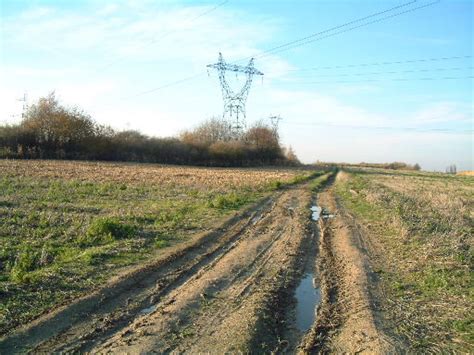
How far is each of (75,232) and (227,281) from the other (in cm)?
513

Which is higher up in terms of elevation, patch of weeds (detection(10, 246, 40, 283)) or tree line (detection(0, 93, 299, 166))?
tree line (detection(0, 93, 299, 166))

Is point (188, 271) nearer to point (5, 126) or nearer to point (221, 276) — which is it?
point (221, 276)

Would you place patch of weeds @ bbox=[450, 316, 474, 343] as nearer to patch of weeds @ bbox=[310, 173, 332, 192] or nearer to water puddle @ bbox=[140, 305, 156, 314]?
water puddle @ bbox=[140, 305, 156, 314]

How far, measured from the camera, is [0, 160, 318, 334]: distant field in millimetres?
7910

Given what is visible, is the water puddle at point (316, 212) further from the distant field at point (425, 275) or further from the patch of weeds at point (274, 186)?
the patch of weeds at point (274, 186)

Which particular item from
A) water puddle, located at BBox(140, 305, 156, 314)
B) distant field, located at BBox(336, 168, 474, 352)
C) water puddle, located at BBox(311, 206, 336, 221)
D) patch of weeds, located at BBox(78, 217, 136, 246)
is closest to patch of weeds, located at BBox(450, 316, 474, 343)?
distant field, located at BBox(336, 168, 474, 352)

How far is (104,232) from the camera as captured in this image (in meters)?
12.0

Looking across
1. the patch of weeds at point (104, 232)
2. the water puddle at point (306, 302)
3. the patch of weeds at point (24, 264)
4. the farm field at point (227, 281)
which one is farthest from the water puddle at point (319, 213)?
the patch of weeds at point (24, 264)

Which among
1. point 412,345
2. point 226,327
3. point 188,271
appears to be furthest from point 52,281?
point 412,345

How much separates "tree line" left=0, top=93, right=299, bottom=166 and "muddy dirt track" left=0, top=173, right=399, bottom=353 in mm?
43909

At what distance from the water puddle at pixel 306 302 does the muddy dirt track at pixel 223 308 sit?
0.09m

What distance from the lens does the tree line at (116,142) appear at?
52.1m

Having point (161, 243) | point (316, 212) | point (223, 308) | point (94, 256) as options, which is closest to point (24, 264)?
point (94, 256)

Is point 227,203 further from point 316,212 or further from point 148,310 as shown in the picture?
point 148,310
